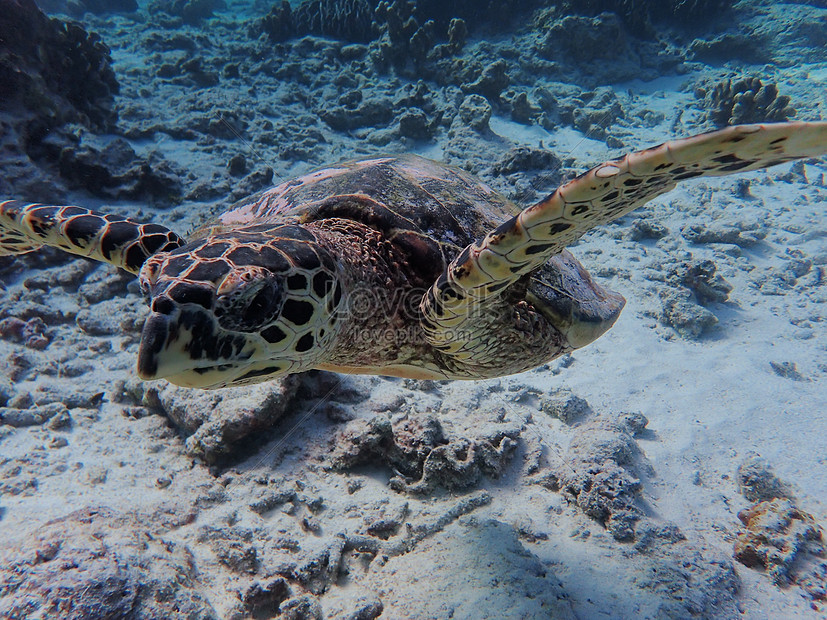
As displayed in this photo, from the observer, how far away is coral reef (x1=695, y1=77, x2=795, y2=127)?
327 inches

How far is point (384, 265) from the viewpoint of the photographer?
86.4 inches

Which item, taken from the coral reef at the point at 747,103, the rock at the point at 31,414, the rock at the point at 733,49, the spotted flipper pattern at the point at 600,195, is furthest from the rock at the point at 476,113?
the rock at the point at 733,49

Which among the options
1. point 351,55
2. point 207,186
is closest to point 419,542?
point 207,186

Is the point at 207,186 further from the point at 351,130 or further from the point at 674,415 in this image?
the point at 674,415

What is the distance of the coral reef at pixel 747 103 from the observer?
830 cm

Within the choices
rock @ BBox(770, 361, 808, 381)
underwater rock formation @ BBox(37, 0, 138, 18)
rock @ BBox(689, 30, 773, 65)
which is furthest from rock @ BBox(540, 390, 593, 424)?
underwater rock formation @ BBox(37, 0, 138, 18)

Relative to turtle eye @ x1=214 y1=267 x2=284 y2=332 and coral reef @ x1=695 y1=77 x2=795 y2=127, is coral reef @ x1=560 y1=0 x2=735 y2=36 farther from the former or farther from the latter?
turtle eye @ x1=214 y1=267 x2=284 y2=332

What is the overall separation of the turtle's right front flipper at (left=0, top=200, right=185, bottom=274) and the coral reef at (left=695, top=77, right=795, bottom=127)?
1063 centimetres

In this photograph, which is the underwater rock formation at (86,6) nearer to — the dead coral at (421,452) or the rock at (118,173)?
the rock at (118,173)

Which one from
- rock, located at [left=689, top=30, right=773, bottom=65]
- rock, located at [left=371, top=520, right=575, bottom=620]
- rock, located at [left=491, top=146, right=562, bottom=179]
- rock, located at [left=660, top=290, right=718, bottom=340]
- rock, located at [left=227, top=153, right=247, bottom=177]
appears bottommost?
rock, located at [left=371, top=520, right=575, bottom=620]

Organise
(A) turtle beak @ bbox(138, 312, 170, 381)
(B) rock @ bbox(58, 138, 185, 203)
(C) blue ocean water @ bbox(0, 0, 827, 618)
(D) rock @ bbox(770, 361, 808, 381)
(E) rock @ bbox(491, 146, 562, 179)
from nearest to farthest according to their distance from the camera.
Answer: (A) turtle beak @ bbox(138, 312, 170, 381) → (C) blue ocean water @ bbox(0, 0, 827, 618) → (D) rock @ bbox(770, 361, 808, 381) → (B) rock @ bbox(58, 138, 185, 203) → (E) rock @ bbox(491, 146, 562, 179)

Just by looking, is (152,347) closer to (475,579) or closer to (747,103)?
(475,579)

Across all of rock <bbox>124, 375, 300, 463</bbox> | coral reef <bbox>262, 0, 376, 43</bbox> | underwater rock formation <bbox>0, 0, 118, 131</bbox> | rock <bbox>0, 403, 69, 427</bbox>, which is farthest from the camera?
coral reef <bbox>262, 0, 376, 43</bbox>

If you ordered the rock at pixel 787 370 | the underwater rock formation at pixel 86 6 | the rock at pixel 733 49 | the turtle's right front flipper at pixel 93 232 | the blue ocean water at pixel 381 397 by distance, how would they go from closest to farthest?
the blue ocean water at pixel 381 397, the turtle's right front flipper at pixel 93 232, the rock at pixel 787 370, the rock at pixel 733 49, the underwater rock formation at pixel 86 6
